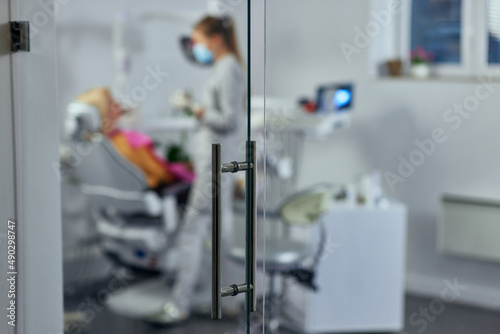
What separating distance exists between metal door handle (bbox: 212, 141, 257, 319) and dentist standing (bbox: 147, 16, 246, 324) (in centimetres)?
134

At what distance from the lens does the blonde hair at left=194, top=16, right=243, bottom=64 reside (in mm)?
2740

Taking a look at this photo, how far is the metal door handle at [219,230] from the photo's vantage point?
1.21 metres

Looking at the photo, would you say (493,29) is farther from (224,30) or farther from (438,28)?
(224,30)

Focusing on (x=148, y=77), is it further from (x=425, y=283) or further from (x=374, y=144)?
(x=425, y=283)

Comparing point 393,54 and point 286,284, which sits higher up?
point 393,54

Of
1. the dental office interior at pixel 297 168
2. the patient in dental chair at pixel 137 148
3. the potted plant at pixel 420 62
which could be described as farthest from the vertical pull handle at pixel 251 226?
the potted plant at pixel 420 62

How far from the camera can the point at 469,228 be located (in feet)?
10.9

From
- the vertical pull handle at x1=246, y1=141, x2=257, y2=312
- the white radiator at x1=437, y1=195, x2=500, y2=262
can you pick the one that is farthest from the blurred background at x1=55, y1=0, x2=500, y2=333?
the vertical pull handle at x1=246, y1=141, x2=257, y2=312

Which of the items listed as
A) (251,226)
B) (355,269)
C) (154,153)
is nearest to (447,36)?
(355,269)

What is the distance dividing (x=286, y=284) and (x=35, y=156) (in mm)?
1634

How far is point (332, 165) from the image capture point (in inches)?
149

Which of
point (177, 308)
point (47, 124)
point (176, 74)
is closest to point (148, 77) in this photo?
point (176, 74)

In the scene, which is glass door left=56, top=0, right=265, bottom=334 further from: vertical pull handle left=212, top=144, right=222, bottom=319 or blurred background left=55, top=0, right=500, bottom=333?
vertical pull handle left=212, top=144, right=222, bottom=319

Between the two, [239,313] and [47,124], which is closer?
[47,124]
